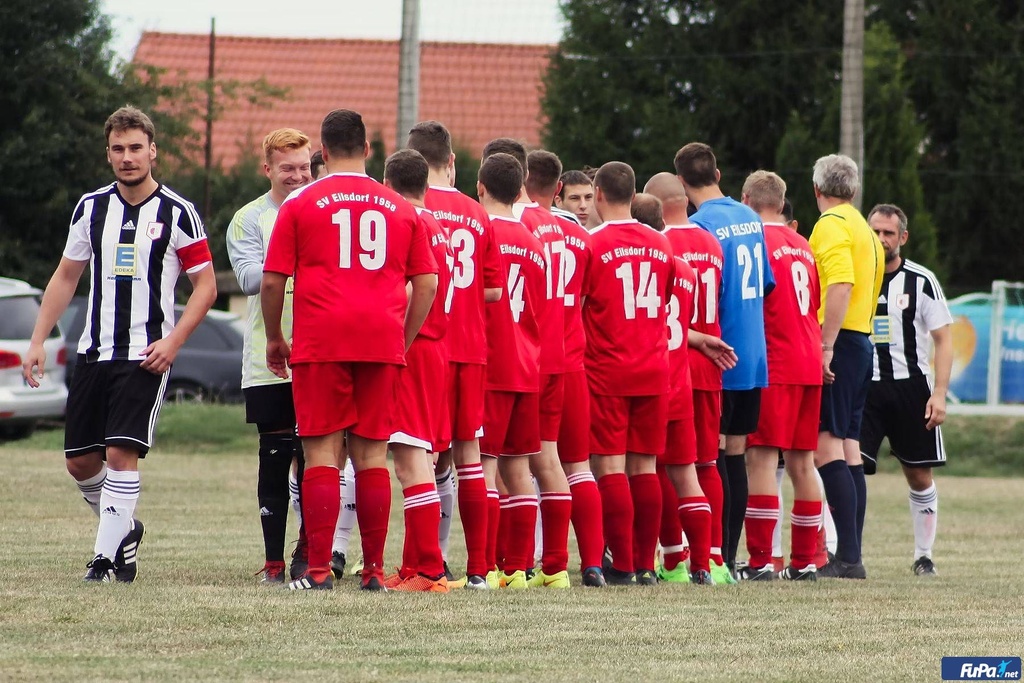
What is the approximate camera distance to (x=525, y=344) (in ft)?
26.3

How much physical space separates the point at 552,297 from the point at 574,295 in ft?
0.54

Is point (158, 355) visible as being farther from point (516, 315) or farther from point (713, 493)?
point (713, 493)

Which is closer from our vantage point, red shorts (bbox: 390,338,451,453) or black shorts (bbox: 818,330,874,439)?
red shorts (bbox: 390,338,451,453)

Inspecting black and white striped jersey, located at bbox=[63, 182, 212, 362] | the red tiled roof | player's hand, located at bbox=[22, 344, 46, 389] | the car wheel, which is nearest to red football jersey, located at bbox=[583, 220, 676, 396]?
black and white striped jersey, located at bbox=[63, 182, 212, 362]

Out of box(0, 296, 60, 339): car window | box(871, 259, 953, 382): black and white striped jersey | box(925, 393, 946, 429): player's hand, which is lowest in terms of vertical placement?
box(925, 393, 946, 429): player's hand

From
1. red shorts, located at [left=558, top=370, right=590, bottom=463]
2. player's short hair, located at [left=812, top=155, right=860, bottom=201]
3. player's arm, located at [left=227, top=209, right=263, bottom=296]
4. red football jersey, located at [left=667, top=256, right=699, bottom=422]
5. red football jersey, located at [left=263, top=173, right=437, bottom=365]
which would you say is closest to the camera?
red football jersey, located at [left=263, top=173, right=437, bottom=365]

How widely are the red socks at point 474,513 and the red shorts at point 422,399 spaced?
31cm

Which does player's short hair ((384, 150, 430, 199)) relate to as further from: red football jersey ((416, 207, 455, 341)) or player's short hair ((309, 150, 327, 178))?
player's short hair ((309, 150, 327, 178))

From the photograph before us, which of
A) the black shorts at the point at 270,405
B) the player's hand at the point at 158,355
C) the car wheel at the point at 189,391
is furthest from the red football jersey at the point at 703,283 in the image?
the car wheel at the point at 189,391

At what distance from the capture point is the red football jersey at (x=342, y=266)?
6953 mm

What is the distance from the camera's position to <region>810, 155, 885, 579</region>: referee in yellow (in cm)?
→ 946

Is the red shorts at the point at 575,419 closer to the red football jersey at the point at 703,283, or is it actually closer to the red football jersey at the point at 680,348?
the red football jersey at the point at 680,348

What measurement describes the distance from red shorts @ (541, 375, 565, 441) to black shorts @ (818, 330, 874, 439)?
2131mm

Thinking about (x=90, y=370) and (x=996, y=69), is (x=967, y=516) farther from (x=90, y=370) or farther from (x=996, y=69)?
(x=996, y=69)
